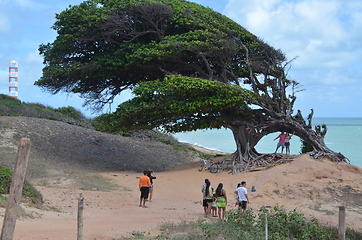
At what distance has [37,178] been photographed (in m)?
20.1

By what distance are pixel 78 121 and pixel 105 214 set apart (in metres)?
29.8

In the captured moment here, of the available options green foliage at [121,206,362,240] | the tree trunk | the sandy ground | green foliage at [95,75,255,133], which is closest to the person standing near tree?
the sandy ground

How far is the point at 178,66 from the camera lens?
24.0 meters

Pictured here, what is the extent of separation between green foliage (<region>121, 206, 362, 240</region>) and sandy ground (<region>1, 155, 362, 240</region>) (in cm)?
104

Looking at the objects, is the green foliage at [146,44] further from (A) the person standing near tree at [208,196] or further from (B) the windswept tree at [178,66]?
(A) the person standing near tree at [208,196]

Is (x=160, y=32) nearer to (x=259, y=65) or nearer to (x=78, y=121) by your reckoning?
(x=259, y=65)

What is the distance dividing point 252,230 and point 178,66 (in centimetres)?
1477

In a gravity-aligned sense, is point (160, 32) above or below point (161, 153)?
above

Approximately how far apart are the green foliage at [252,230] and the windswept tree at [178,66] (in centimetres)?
944

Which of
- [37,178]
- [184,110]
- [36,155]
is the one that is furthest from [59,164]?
[184,110]

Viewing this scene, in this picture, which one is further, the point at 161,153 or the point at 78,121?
the point at 78,121

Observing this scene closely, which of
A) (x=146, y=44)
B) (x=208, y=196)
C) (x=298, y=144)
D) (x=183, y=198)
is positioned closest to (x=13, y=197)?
(x=208, y=196)

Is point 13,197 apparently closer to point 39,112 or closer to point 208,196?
point 208,196

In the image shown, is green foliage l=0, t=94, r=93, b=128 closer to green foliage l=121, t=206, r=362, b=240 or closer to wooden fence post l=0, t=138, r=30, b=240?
green foliage l=121, t=206, r=362, b=240
